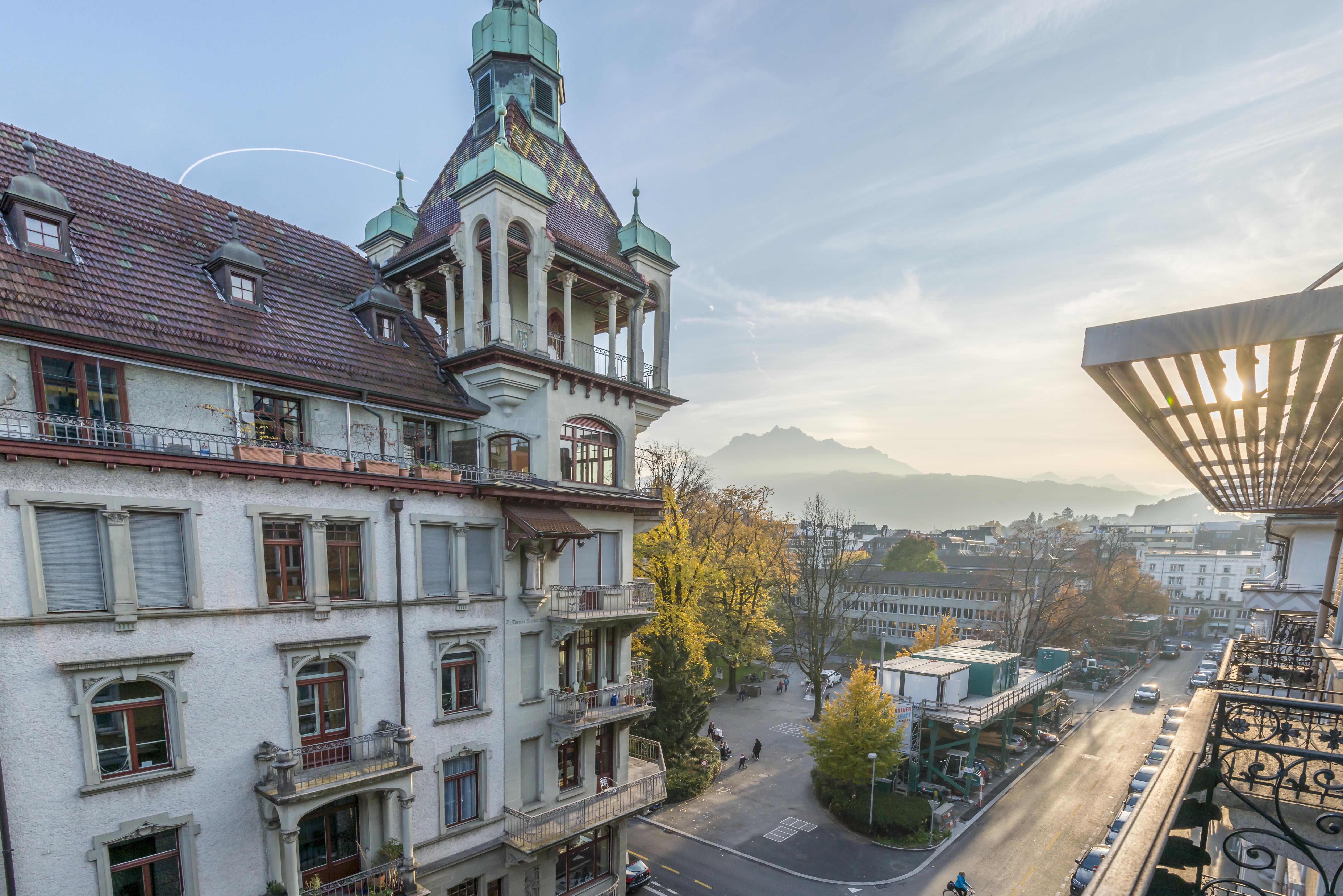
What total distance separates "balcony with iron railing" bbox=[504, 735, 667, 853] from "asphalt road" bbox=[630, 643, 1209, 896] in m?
5.16

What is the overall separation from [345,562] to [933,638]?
4265 cm

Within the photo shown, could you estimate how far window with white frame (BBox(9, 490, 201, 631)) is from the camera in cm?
1073

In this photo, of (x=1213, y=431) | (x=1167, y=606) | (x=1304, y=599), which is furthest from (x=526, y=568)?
(x=1167, y=606)

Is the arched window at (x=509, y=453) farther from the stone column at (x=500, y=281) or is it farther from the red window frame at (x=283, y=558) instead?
the red window frame at (x=283, y=558)

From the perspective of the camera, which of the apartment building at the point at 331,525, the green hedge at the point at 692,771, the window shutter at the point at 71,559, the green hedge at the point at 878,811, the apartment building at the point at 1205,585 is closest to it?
the window shutter at the point at 71,559

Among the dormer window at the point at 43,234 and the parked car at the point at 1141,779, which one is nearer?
the dormer window at the point at 43,234

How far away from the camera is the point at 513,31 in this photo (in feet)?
69.5

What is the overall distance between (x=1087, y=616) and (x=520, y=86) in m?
66.5

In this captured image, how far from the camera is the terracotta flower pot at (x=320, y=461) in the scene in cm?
1366

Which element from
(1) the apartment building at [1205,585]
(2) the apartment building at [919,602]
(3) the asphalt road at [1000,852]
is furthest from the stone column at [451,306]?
(1) the apartment building at [1205,585]

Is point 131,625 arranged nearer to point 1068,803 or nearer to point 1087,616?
point 1068,803

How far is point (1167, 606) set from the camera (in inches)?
3280

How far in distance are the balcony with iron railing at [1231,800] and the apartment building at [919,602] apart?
195 ft

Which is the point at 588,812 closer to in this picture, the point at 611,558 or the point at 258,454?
the point at 611,558
